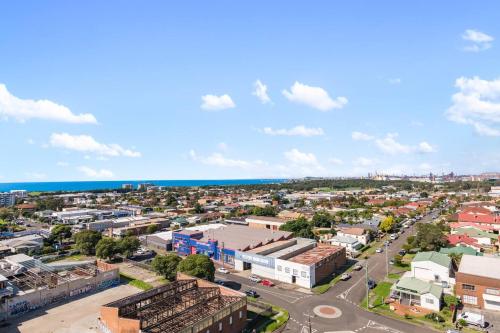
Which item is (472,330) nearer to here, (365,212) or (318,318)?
(318,318)

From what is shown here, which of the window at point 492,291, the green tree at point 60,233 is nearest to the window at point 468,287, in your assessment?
the window at point 492,291

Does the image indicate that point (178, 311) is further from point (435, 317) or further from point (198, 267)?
point (435, 317)

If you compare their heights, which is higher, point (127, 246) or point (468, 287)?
point (127, 246)

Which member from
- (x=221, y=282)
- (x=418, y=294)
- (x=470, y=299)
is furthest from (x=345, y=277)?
(x=221, y=282)

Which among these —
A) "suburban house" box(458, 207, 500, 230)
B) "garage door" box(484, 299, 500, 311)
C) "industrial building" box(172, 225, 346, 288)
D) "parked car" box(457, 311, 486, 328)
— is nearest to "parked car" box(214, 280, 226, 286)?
"industrial building" box(172, 225, 346, 288)

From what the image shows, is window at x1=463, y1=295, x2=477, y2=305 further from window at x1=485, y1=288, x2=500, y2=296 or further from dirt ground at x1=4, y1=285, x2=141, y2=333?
dirt ground at x1=4, y1=285, x2=141, y2=333

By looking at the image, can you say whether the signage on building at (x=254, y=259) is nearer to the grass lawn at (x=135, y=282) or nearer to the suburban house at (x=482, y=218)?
the grass lawn at (x=135, y=282)
